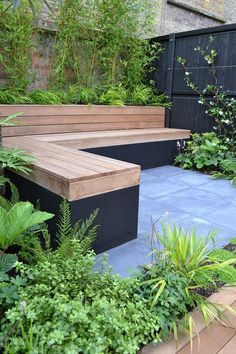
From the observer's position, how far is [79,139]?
11.9 ft

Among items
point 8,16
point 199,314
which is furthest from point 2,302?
point 8,16

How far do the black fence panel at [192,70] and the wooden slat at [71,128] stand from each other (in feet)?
1.58

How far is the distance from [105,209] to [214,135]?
3.06 metres

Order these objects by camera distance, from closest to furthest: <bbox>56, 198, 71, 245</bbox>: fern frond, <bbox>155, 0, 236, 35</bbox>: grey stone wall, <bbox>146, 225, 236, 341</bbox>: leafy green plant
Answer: <bbox>146, 225, 236, 341</bbox>: leafy green plant → <bbox>56, 198, 71, 245</bbox>: fern frond → <bbox>155, 0, 236, 35</bbox>: grey stone wall

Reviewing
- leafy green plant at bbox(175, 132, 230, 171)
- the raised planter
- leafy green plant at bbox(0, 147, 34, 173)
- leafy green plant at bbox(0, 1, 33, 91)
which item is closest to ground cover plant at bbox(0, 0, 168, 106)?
leafy green plant at bbox(0, 1, 33, 91)

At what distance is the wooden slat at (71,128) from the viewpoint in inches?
143

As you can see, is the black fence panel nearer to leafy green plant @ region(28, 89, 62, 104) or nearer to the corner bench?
the corner bench

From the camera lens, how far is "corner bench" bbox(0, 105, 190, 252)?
2053 millimetres

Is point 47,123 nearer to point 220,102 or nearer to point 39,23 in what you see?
point 39,23

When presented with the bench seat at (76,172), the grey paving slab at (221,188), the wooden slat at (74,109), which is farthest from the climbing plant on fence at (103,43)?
the grey paving slab at (221,188)

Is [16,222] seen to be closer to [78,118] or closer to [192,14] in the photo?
[78,118]

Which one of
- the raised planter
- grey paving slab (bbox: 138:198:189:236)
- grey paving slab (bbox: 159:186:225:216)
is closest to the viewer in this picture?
the raised planter

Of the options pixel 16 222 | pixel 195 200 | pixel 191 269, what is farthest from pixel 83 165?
pixel 195 200

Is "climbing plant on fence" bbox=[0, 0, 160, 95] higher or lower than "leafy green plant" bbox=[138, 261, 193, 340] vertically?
higher
